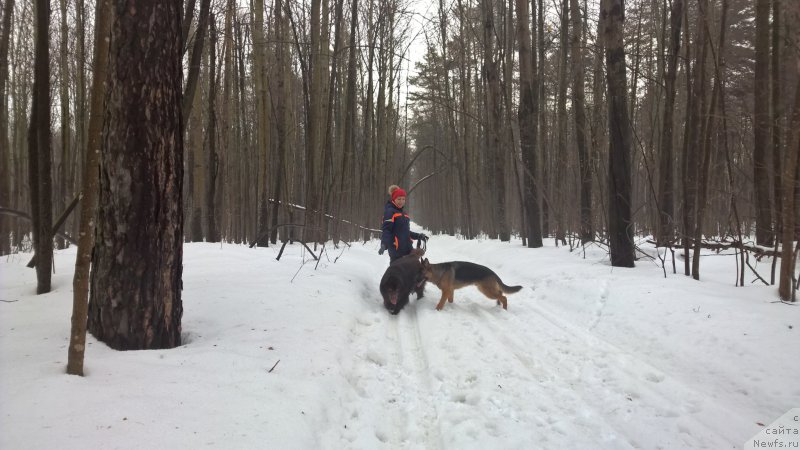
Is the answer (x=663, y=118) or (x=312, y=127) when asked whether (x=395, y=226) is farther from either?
(x=663, y=118)

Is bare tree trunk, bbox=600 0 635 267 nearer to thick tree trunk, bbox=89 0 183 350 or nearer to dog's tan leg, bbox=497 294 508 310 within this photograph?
dog's tan leg, bbox=497 294 508 310

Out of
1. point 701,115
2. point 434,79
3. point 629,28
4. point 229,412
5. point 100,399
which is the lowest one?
point 229,412

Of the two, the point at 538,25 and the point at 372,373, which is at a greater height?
the point at 538,25

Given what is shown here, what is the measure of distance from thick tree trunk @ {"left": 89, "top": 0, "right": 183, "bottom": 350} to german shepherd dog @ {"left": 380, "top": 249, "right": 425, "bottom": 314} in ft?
9.89

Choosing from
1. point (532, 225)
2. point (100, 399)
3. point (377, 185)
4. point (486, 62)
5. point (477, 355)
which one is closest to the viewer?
point (100, 399)

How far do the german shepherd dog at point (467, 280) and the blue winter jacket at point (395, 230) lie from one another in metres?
0.97

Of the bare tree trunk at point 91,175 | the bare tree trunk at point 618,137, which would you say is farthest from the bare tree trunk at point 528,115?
the bare tree trunk at point 91,175

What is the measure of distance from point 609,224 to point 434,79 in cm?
1980

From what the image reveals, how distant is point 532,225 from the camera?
39.0 feet

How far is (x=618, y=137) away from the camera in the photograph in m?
7.22

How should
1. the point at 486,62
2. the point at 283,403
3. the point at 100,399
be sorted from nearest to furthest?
1. the point at 100,399
2. the point at 283,403
3. the point at 486,62

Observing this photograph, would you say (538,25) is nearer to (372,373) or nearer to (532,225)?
(532,225)

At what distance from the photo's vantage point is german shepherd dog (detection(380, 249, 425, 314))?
5570 mm

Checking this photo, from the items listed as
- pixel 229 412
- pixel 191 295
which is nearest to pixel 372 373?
pixel 229 412
